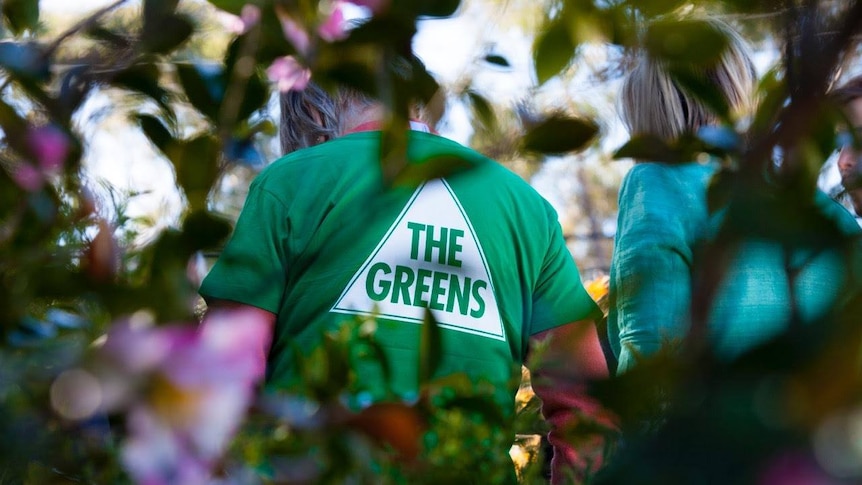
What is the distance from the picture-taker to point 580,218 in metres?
16.7

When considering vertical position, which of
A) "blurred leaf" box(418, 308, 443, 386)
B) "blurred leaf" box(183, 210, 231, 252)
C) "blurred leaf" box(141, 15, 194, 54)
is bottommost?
"blurred leaf" box(418, 308, 443, 386)

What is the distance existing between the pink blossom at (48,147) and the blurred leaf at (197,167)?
8cm

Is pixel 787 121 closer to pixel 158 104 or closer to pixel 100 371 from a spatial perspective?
pixel 100 371

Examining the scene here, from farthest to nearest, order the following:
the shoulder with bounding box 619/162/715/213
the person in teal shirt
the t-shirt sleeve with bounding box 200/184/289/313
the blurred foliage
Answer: the shoulder with bounding box 619/162/715/213
the t-shirt sleeve with bounding box 200/184/289/313
the person in teal shirt
the blurred foliage

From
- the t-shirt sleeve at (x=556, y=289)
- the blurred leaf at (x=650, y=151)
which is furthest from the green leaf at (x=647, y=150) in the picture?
the t-shirt sleeve at (x=556, y=289)

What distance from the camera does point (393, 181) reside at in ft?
1.60

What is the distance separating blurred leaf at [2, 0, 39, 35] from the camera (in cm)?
69

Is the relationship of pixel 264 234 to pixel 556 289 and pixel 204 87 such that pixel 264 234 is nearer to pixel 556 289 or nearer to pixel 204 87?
pixel 556 289

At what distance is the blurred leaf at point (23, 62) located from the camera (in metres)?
0.57

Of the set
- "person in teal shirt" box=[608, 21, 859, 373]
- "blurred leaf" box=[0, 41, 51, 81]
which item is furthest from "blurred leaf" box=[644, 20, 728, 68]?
"person in teal shirt" box=[608, 21, 859, 373]

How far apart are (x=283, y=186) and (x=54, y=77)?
1041 millimetres

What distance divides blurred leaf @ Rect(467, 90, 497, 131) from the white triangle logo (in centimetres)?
87

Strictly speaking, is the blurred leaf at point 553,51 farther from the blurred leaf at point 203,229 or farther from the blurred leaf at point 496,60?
the blurred leaf at point 203,229

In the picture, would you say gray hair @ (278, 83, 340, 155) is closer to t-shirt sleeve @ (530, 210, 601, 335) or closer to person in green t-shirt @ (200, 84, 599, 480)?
person in green t-shirt @ (200, 84, 599, 480)
